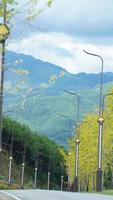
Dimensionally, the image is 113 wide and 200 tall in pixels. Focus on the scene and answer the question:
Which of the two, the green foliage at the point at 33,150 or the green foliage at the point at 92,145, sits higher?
the green foliage at the point at 92,145

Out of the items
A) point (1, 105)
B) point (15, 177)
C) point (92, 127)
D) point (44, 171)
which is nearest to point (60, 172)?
point (44, 171)

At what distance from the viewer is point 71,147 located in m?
97.1

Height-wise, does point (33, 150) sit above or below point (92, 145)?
below

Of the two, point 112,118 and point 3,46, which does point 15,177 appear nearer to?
point 112,118

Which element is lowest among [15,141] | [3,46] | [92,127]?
[15,141]

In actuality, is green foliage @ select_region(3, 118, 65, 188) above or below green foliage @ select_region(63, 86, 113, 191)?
below

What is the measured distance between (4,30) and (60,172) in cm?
14427

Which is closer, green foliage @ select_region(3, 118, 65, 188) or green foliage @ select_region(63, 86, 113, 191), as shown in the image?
green foliage @ select_region(63, 86, 113, 191)

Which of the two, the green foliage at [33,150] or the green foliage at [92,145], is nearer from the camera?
the green foliage at [92,145]

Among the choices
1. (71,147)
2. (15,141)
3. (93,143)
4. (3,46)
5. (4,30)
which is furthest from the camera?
(15,141)

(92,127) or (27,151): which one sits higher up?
(92,127)

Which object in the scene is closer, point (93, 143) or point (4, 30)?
point (4, 30)

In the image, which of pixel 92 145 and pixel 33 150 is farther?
pixel 33 150

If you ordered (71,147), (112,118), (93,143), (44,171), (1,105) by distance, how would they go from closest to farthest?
1. (1,105)
2. (112,118)
3. (93,143)
4. (71,147)
5. (44,171)
